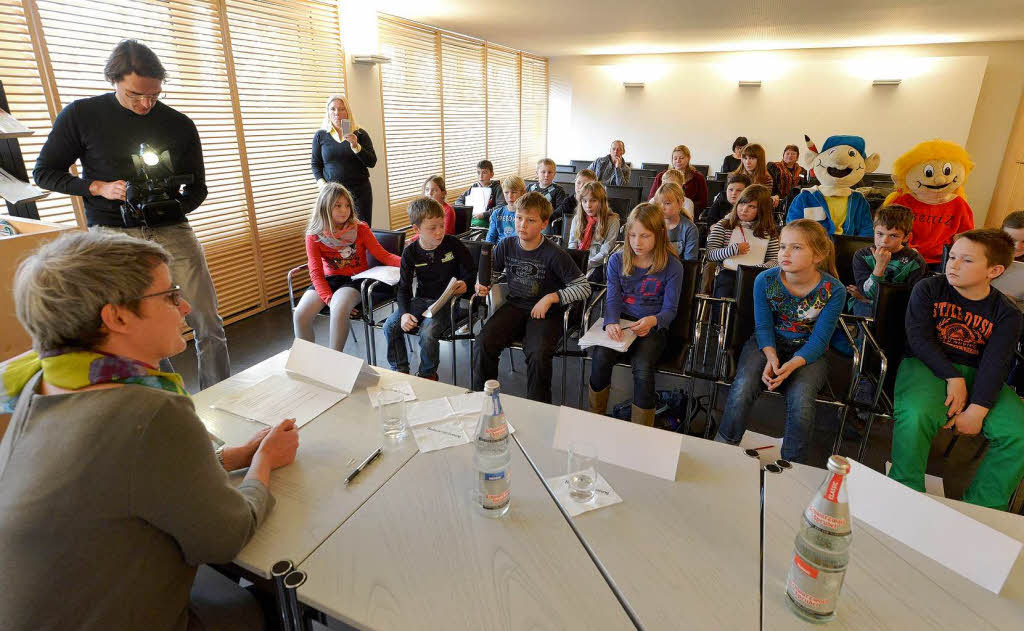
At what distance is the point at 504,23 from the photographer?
661cm

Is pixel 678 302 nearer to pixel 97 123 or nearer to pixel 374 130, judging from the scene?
pixel 97 123

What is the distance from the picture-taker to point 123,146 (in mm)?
2551

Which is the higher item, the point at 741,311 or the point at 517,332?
the point at 741,311

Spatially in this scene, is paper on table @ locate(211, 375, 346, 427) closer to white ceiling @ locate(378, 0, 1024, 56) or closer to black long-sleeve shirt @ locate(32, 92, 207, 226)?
black long-sleeve shirt @ locate(32, 92, 207, 226)

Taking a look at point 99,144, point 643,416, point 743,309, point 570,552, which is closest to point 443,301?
point 643,416

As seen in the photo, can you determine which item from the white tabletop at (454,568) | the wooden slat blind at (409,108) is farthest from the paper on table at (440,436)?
the wooden slat blind at (409,108)

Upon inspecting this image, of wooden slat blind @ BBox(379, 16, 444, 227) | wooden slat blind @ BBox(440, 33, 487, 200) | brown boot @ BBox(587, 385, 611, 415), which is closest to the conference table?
brown boot @ BBox(587, 385, 611, 415)

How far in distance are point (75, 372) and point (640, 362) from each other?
220 centimetres

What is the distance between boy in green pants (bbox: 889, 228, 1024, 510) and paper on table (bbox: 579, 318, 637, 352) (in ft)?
3.71

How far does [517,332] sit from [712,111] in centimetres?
839

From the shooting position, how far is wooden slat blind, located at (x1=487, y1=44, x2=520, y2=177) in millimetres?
8844

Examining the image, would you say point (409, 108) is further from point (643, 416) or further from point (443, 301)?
point (643, 416)

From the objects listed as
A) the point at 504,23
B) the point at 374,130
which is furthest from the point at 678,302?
the point at 504,23

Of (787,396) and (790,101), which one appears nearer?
(787,396)
